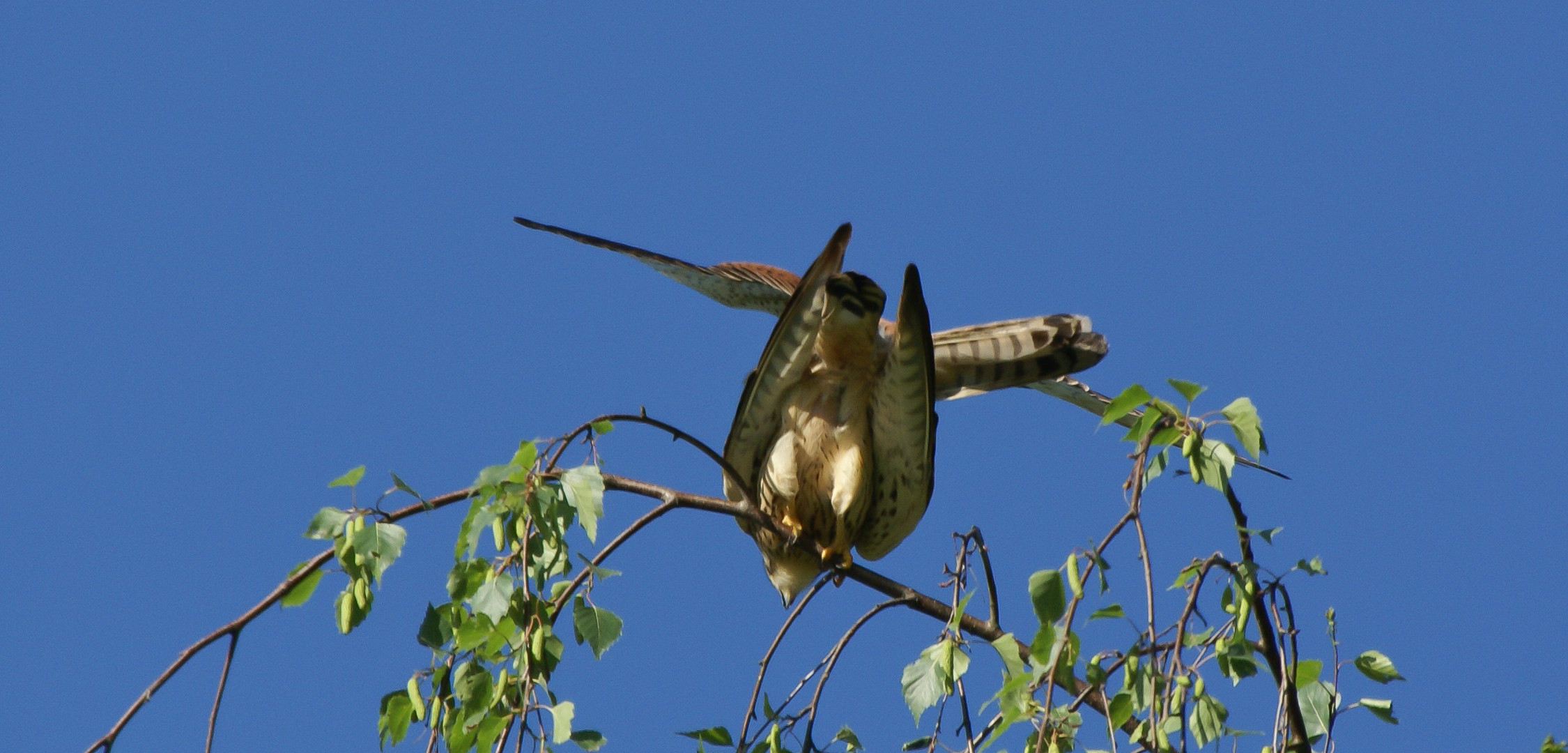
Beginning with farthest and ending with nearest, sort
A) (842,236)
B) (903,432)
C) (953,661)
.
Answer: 1. (903,432)
2. (842,236)
3. (953,661)

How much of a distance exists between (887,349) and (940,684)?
5.83 ft

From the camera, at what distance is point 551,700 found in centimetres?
272

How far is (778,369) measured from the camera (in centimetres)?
434

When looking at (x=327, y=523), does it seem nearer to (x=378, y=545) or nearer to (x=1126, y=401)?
(x=378, y=545)

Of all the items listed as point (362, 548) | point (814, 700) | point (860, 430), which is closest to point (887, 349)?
point (860, 430)

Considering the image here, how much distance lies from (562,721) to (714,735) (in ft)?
2.08

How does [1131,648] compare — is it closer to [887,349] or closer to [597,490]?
[597,490]

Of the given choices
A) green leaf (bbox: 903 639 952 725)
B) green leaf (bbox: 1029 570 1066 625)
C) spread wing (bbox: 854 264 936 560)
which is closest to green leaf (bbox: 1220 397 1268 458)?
green leaf (bbox: 1029 570 1066 625)

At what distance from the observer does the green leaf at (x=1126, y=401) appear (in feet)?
8.31

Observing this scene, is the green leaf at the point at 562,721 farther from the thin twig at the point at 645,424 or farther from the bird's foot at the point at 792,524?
the bird's foot at the point at 792,524

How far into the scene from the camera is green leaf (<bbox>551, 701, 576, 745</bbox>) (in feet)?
8.55

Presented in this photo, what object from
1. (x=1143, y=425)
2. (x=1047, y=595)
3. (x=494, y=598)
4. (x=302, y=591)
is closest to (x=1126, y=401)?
(x=1143, y=425)

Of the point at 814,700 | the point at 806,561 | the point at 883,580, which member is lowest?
the point at 814,700

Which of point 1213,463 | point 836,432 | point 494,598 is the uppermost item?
point 836,432
